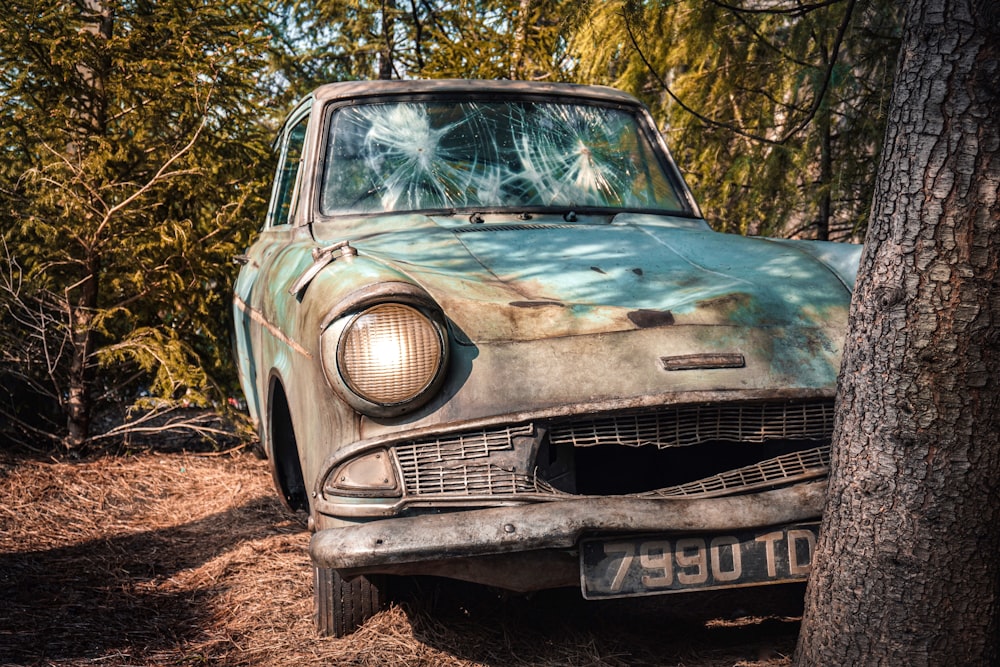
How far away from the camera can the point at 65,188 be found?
203 inches

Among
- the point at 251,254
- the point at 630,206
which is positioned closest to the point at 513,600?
the point at 630,206

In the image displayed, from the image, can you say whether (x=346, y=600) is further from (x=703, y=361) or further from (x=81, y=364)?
(x=81, y=364)

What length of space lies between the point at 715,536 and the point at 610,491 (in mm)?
562

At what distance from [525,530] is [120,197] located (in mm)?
4093

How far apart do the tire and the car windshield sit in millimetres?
1401

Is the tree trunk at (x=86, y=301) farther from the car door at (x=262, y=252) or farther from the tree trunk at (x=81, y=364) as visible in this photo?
the car door at (x=262, y=252)

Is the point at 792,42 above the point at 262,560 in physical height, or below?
above

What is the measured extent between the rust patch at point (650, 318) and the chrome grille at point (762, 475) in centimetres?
42

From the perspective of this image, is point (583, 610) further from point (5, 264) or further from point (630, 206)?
point (5, 264)

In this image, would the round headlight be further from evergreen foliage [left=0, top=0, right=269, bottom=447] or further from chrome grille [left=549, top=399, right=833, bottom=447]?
evergreen foliage [left=0, top=0, right=269, bottom=447]

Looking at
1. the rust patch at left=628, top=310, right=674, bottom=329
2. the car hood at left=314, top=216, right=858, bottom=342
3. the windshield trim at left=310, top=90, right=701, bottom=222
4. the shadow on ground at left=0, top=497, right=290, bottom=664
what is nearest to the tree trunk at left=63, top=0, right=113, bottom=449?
the shadow on ground at left=0, top=497, right=290, bottom=664

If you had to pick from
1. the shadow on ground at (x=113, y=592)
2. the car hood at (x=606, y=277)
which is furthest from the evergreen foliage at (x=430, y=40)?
the shadow on ground at (x=113, y=592)

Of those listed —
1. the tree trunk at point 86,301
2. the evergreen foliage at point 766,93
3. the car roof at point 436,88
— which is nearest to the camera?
the car roof at point 436,88

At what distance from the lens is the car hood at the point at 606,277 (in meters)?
2.58
